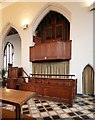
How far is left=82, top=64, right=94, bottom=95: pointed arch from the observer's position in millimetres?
5977

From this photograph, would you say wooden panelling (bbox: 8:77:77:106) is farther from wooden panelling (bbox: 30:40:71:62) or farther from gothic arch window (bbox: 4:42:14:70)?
gothic arch window (bbox: 4:42:14:70)

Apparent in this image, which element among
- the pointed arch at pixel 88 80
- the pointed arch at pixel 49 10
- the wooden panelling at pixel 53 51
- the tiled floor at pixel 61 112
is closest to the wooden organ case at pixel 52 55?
the wooden panelling at pixel 53 51

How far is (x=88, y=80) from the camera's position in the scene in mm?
6051

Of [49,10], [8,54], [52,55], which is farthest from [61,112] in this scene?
[8,54]

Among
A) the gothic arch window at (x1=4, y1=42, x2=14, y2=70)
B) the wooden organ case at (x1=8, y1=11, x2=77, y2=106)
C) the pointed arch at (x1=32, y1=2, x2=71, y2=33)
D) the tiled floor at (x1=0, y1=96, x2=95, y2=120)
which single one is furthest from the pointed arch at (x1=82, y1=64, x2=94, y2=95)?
the gothic arch window at (x1=4, y1=42, x2=14, y2=70)

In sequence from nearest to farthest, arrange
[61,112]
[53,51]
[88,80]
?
[61,112], [88,80], [53,51]

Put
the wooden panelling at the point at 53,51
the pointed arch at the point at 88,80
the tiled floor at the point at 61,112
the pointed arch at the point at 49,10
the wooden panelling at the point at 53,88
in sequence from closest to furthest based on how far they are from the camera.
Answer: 1. the tiled floor at the point at 61,112
2. the wooden panelling at the point at 53,88
3. the pointed arch at the point at 88,80
4. the wooden panelling at the point at 53,51
5. the pointed arch at the point at 49,10

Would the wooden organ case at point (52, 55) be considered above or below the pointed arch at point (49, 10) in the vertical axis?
below

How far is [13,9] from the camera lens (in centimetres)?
878

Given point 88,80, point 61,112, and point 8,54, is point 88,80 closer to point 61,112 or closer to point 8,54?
point 61,112

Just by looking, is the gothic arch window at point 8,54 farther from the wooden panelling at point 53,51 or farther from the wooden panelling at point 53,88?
the wooden panelling at point 53,88

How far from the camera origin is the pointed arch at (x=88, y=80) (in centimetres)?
598

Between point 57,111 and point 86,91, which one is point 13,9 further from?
point 57,111

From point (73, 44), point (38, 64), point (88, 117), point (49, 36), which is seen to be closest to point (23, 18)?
point (49, 36)
